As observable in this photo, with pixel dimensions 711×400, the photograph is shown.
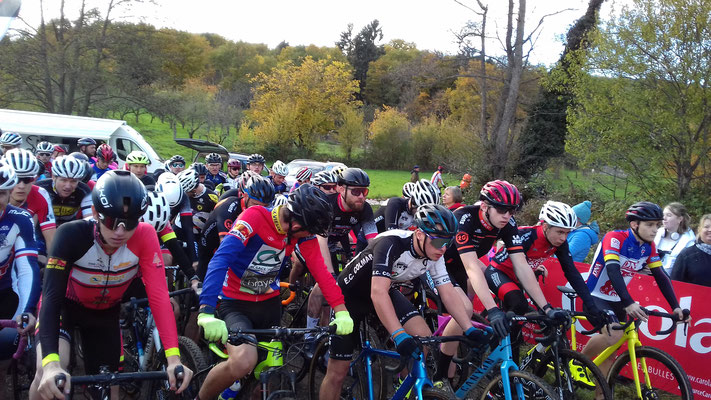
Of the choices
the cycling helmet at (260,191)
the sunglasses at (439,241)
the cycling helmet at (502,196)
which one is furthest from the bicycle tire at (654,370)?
the cycling helmet at (260,191)

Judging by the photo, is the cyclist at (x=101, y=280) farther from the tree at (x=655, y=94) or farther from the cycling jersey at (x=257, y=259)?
the tree at (x=655, y=94)

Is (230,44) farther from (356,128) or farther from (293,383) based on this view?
(293,383)

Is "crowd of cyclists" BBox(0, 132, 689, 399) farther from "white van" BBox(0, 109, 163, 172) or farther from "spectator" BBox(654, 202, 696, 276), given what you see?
"white van" BBox(0, 109, 163, 172)

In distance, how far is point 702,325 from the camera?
5734mm

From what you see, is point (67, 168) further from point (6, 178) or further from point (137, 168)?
point (137, 168)

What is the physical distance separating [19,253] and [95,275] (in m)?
0.87

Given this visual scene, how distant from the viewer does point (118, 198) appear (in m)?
2.83

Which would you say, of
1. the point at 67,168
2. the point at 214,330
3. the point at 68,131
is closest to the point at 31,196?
the point at 67,168

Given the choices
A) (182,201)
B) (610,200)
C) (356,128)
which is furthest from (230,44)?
(182,201)

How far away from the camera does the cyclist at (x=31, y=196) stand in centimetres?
491

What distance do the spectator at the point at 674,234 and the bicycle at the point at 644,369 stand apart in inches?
98.6

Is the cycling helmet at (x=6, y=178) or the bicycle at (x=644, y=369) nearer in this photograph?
the cycling helmet at (x=6, y=178)

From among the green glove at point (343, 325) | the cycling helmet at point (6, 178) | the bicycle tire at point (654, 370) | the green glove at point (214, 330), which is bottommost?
the bicycle tire at point (654, 370)

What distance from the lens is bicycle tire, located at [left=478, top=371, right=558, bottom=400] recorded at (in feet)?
11.8
